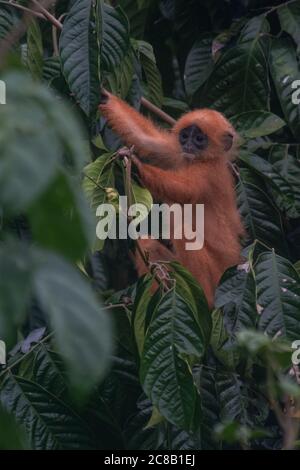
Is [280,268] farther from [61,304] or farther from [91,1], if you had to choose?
[61,304]

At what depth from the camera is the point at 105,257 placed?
5387mm

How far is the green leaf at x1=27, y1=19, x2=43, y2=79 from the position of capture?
3.71 metres

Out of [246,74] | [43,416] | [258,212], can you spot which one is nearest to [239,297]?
[43,416]

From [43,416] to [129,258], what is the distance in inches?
93.5

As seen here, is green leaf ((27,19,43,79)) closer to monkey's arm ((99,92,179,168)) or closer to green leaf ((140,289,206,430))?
monkey's arm ((99,92,179,168))

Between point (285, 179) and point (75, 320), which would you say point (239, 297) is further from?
point (75, 320)

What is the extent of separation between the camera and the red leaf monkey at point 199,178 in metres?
A: 4.63

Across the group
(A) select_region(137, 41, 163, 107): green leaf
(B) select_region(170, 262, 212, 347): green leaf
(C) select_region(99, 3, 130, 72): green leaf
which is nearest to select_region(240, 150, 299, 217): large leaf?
(A) select_region(137, 41, 163, 107): green leaf

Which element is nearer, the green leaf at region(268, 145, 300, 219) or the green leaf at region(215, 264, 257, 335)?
the green leaf at region(215, 264, 257, 335)

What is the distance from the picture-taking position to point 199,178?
4.87m
